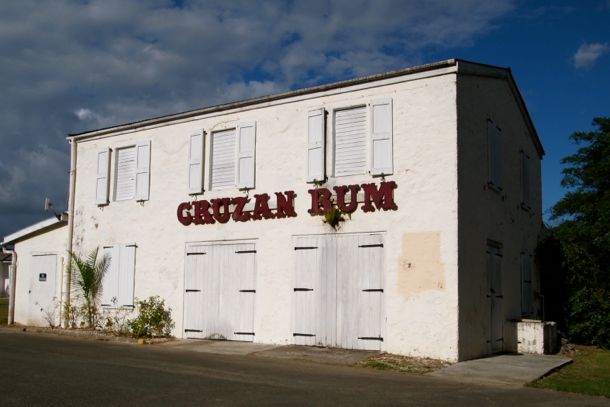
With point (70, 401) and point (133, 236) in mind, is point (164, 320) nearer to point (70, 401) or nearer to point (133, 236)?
point (133, 236)

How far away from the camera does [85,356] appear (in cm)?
1209

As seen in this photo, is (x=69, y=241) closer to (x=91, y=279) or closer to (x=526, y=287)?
(x=91, y=279)

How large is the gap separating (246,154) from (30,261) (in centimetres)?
881

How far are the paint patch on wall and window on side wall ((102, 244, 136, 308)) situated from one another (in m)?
7.70

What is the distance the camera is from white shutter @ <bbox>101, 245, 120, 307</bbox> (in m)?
17.9

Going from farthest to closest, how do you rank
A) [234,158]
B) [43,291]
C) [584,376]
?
[43,291]
[234,158]
[584,376]

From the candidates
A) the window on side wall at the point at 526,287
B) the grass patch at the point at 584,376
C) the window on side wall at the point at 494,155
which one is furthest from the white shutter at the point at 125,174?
the grass patch at the point at 584,376

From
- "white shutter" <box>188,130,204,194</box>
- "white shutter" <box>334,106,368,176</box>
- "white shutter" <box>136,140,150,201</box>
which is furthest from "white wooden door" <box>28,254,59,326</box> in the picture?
"white shutter" <box>334,106,368,176</box>

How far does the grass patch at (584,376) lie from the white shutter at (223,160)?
27.6 ft

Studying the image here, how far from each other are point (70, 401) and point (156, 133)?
11.1m

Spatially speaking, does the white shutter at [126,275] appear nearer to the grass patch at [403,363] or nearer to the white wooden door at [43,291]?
the white wooden door at [43,291]

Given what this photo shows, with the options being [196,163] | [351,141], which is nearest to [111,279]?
[196,163]

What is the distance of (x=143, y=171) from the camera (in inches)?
698

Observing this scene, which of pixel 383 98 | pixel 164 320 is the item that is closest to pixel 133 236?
pixel 164 320
